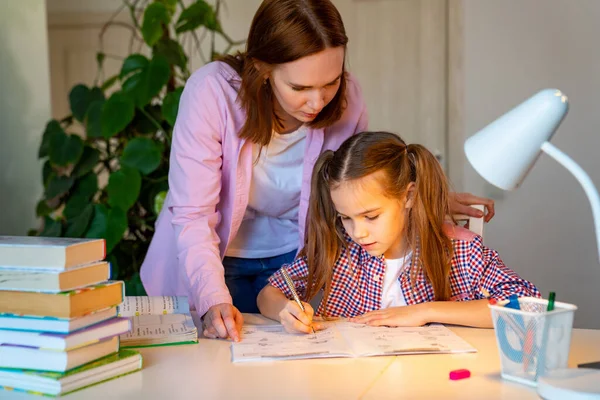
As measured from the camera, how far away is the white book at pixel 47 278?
48.3 inches

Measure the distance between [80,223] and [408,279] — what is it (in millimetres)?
1672

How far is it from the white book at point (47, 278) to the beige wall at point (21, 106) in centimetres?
229

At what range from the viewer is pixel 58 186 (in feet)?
10.4

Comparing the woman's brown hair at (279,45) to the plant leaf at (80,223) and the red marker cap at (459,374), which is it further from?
the plant leaf at (80,223)

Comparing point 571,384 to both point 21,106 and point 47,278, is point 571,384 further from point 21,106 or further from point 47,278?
point 21,106

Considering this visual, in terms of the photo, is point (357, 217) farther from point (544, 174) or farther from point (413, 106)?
point (413, 106)

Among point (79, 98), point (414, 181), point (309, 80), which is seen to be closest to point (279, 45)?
point (309, 80)

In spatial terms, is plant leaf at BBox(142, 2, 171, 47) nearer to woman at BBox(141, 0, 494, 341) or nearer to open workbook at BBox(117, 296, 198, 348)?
woman at BBox(141, 0, 494, 341)

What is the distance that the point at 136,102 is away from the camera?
3.00 m

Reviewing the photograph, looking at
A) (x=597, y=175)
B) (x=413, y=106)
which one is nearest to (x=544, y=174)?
(x=597, y=175)

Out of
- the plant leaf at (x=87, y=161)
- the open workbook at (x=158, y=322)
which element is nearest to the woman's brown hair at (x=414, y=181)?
the open workbook at (x=158, y=322)

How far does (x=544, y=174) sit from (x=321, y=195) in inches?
69.4

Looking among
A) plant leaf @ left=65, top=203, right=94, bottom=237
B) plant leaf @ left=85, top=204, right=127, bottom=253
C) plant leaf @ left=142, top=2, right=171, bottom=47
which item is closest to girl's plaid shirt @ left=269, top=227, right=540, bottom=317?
plant leaf @ left=85, top=204, right=127, bottom=253

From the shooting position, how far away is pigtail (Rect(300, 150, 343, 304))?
1815mm
